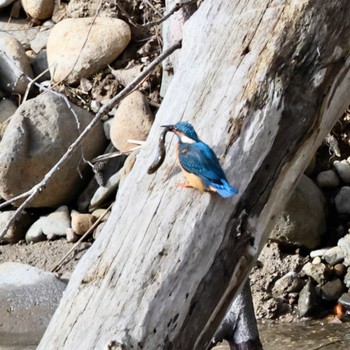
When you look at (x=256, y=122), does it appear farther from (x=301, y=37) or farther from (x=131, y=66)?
(x=131, y=66)

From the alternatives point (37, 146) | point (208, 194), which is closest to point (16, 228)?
point (37, 146)

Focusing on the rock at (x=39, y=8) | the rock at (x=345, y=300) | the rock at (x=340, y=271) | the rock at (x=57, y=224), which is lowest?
the rock at (x=345, y=300)

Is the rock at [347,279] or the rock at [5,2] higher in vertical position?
the rock at [5,2]

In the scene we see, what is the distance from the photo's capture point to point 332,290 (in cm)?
559

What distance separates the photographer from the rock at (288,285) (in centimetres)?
564

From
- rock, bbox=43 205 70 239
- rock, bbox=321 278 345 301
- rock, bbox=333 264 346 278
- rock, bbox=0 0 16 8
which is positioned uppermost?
rock, bbox=0 0 16 8

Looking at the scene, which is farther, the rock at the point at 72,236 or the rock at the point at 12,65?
the rock at the point at 12,65

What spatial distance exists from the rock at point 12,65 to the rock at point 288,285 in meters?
2.98

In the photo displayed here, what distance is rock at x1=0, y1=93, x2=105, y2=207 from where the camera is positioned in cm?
649

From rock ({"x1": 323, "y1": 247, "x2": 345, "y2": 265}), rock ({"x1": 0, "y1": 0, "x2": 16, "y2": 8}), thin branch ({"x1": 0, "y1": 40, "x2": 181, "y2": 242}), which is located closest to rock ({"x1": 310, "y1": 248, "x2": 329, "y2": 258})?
rock ({"x1": 323, "y1": 247, "x2": 345, "y2": 265})

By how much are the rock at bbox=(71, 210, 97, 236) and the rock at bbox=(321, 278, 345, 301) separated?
181 centimetres

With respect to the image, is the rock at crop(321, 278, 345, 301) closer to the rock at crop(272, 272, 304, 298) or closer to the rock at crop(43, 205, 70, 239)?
the rock at crop(272, 272, 304, 298)

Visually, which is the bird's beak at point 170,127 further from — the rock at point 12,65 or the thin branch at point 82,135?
the rock at point 12,65

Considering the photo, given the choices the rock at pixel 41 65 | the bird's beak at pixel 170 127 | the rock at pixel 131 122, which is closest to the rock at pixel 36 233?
the rock at pixel 131 122
